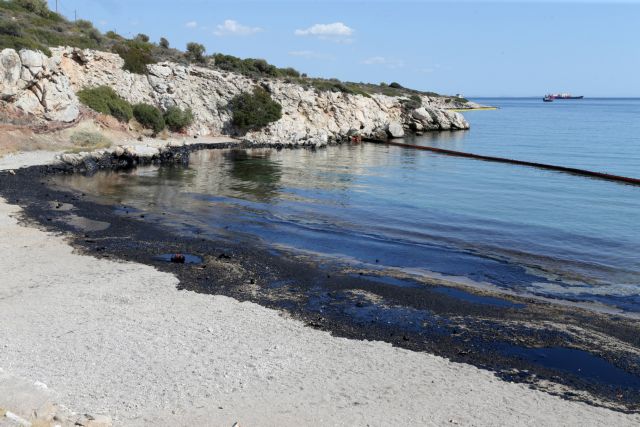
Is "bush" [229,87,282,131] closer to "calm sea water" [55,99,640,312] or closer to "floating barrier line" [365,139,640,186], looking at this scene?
"calm sea water" [55,99,640,312]

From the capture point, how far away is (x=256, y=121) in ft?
182

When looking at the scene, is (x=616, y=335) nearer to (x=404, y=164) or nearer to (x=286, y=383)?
(x=286, y=383)

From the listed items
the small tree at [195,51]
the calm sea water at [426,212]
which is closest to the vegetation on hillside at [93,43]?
the small tree at [195,51]

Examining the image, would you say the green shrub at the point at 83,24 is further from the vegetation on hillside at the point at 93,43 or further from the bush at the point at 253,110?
the bush at the point at 253,110

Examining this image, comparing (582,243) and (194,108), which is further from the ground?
(194,108)

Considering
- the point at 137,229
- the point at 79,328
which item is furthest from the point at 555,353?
the point at 137,229

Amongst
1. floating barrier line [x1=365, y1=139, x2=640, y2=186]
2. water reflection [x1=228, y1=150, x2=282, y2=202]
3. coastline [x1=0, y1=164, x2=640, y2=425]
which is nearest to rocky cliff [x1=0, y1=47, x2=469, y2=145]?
water reflection [x1=228, y1=150, x2=282, y2=202]

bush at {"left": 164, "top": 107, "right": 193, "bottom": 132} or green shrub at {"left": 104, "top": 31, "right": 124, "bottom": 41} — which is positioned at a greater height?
green shrub at {"left": 104, "top": 31, "right": 124, "bottom": 41}

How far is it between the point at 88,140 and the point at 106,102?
237 inches

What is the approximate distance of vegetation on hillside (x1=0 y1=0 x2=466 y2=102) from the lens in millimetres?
41781

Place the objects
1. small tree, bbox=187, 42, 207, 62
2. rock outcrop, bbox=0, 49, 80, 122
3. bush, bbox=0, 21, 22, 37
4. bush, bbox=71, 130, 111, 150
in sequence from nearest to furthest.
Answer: rock outcrop, bbox=0, 49, 80, 122
bush, bbox=71, 130, 111, 150
bush, bbox=0, 21, 22, 37
small tree, bbox=187, 42, 207, 62

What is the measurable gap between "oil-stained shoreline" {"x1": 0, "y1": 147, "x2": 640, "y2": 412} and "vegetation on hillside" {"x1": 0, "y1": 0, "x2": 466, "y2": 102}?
Result: 2931cm

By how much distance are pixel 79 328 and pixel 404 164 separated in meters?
35.0

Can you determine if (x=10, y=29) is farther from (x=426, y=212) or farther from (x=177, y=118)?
(x=426, y=212)
